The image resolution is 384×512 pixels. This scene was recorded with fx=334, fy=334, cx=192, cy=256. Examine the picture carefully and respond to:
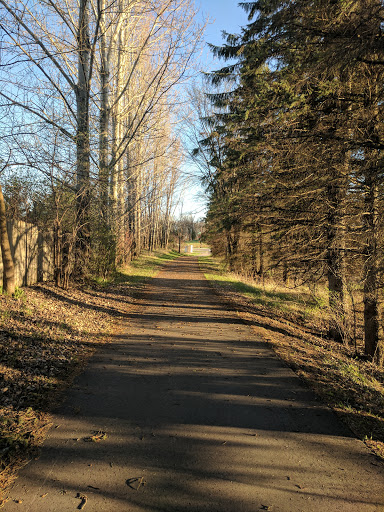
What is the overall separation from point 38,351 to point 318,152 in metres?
6.87

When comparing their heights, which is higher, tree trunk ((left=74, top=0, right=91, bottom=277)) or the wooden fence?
tree trunk ((left=74, top=0, right=91, bottom=277))

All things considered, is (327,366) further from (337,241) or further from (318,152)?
(318,152)

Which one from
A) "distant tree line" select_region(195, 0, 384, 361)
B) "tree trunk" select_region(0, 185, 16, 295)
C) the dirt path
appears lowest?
the dirt path

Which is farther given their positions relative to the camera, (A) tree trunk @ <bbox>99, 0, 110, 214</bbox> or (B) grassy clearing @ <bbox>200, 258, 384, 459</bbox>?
(A) tree trunk @ <bbox>99, 0, 110, 214</bbox>

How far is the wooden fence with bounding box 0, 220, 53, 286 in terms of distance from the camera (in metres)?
7.93

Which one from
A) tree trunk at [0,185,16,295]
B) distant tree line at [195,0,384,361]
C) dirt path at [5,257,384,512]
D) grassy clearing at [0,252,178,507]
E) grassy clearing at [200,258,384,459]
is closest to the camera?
dirt path at [5,257,384,512]

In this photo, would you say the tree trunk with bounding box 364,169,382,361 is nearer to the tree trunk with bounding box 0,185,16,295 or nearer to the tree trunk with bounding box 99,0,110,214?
the tree trunk with bounding box 0,185,16,295

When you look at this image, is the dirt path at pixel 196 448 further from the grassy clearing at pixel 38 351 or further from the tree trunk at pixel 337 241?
the tree trunk at pixel 337 241

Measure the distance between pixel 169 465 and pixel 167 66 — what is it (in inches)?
428

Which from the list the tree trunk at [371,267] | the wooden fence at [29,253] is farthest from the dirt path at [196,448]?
the wooden fence at [29,253]

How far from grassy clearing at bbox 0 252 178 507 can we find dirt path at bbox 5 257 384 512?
21 cm

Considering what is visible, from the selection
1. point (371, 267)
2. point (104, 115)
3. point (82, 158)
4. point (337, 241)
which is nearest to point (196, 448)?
point (371, 267)

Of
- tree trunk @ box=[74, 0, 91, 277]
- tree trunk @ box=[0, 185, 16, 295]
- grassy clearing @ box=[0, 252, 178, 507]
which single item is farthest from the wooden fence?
tree trunk @ box=[74, 0, 91, 277]

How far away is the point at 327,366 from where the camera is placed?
18.6 feet
